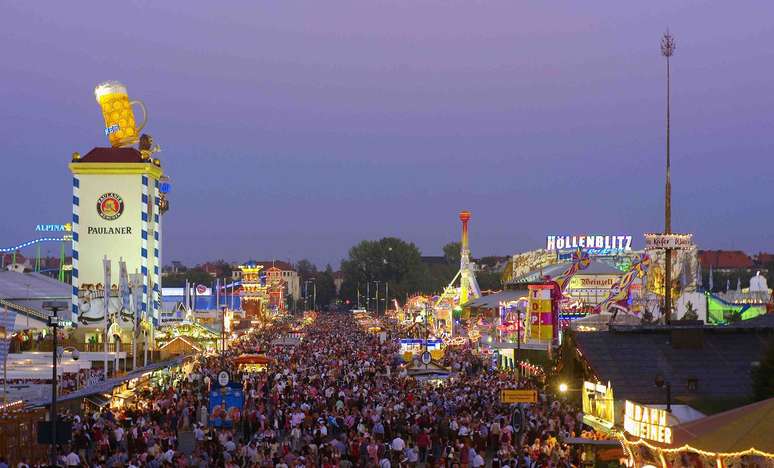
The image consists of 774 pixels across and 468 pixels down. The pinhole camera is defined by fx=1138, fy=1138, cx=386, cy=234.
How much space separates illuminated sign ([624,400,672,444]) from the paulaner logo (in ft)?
158

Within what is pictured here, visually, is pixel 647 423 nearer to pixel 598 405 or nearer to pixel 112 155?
pixel 598 405

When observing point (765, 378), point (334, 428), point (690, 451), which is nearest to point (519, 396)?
point (765, 378)

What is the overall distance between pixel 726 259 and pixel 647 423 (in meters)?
178

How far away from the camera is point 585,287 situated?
2982 inches

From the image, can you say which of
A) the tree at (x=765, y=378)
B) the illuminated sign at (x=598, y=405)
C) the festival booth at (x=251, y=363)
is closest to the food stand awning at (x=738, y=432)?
the tree at (x=765, y=378)

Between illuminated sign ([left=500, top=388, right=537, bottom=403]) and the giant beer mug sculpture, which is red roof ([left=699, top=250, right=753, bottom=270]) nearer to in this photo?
the giant beer mug sculpture

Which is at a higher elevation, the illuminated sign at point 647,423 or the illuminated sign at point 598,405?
the illuminated sign at point 647,423

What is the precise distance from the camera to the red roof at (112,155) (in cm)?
6531

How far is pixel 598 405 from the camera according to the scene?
84.1 feet

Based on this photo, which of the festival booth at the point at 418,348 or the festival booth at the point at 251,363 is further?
the festival booth at the point at 418,348

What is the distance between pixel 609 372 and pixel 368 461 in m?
6.10

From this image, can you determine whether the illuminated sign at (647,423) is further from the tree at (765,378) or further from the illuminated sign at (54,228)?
the illuminated sign at (54,228)

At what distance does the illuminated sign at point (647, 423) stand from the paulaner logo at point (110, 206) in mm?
48155

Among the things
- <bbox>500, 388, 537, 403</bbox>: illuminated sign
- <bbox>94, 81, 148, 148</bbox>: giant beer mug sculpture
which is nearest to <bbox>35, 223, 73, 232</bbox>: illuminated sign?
<bbox>94, 81, 148, 148</bbox>: giant beer mug sculpture
